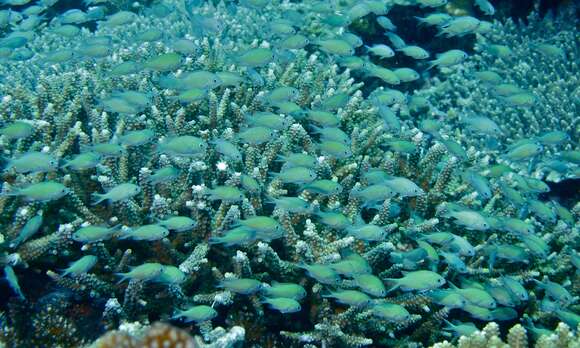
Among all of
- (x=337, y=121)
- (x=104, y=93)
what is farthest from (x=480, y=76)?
(x=104, y=93)

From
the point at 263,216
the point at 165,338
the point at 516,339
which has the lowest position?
the point at 516,339

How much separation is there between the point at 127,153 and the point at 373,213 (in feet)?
8.39

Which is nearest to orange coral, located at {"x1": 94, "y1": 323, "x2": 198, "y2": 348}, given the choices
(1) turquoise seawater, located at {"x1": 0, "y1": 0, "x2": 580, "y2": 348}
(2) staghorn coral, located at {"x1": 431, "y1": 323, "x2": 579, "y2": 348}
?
(1) turquoise seawater, located at {"x1": 0, "y1": 0, "x2": 580, "y2": 348}

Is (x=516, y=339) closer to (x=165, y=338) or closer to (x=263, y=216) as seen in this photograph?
(x=263, y=216)

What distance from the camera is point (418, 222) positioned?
4.57 meters

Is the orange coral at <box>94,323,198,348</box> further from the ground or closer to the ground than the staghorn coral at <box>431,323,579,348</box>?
further from the ground

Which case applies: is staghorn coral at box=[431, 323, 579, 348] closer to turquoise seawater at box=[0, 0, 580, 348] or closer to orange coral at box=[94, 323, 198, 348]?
turquoise seawater at box=[0, 0, 580, 348]

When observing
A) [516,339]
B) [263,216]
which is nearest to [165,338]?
[263,216]

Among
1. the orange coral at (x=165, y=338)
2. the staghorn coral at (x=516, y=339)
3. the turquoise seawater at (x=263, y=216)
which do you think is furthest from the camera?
the turquoise seawater at (x=263, y=216)

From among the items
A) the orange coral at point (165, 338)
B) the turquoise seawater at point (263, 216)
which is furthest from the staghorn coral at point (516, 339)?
the orange coral at point (165, 338)

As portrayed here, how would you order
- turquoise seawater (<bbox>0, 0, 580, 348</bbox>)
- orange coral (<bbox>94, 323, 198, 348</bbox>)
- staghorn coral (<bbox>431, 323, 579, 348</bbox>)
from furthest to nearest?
turquoise seawater (<bbox>0, 0, 580, 348</bbox>)
staghorn coral (<bbox>431, 323, 579, 348</bbox>)
orange coral (<bbox>94, 323, 198, 348</bbox>)

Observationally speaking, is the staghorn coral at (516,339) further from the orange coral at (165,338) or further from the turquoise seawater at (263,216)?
the orange coral at (165,338)

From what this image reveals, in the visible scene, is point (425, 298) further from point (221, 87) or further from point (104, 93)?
point (104, 93)

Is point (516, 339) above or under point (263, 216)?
under
